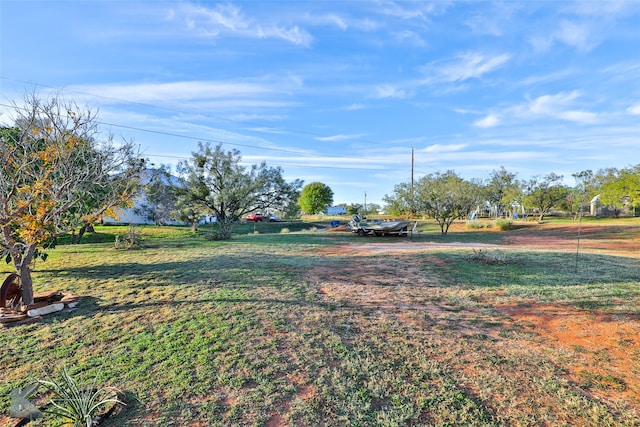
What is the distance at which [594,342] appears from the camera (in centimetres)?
380

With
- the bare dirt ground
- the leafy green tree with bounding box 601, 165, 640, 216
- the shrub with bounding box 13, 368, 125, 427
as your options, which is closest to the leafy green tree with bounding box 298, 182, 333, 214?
the leafy green tree with bounding box 601, 165, 640, 216

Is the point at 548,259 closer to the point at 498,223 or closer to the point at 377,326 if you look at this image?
the point at 377,326

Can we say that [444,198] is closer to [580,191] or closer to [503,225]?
[503,225]

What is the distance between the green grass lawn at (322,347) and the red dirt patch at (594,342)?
0.09m

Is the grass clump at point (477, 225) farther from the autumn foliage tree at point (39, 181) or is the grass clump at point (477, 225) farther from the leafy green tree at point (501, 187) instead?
the autumn foliage tree at point (39, 181)

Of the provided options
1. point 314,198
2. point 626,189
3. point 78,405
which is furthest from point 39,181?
point 314,198

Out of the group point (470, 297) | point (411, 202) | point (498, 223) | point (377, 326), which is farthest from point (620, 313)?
point (498, 223)

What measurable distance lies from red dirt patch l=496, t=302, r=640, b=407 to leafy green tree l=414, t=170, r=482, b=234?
→ 12914mm

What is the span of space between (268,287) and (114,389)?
3.35 meters

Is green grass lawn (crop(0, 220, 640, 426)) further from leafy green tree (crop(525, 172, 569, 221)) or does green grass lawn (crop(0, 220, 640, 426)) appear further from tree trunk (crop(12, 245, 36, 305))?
leafy green tree (crop(525, 172, 569, 221))

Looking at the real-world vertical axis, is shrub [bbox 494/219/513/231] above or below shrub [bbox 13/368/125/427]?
above

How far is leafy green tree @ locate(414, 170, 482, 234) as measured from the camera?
17250 mm

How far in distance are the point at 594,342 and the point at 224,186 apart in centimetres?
1424

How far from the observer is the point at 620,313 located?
4652 mm
